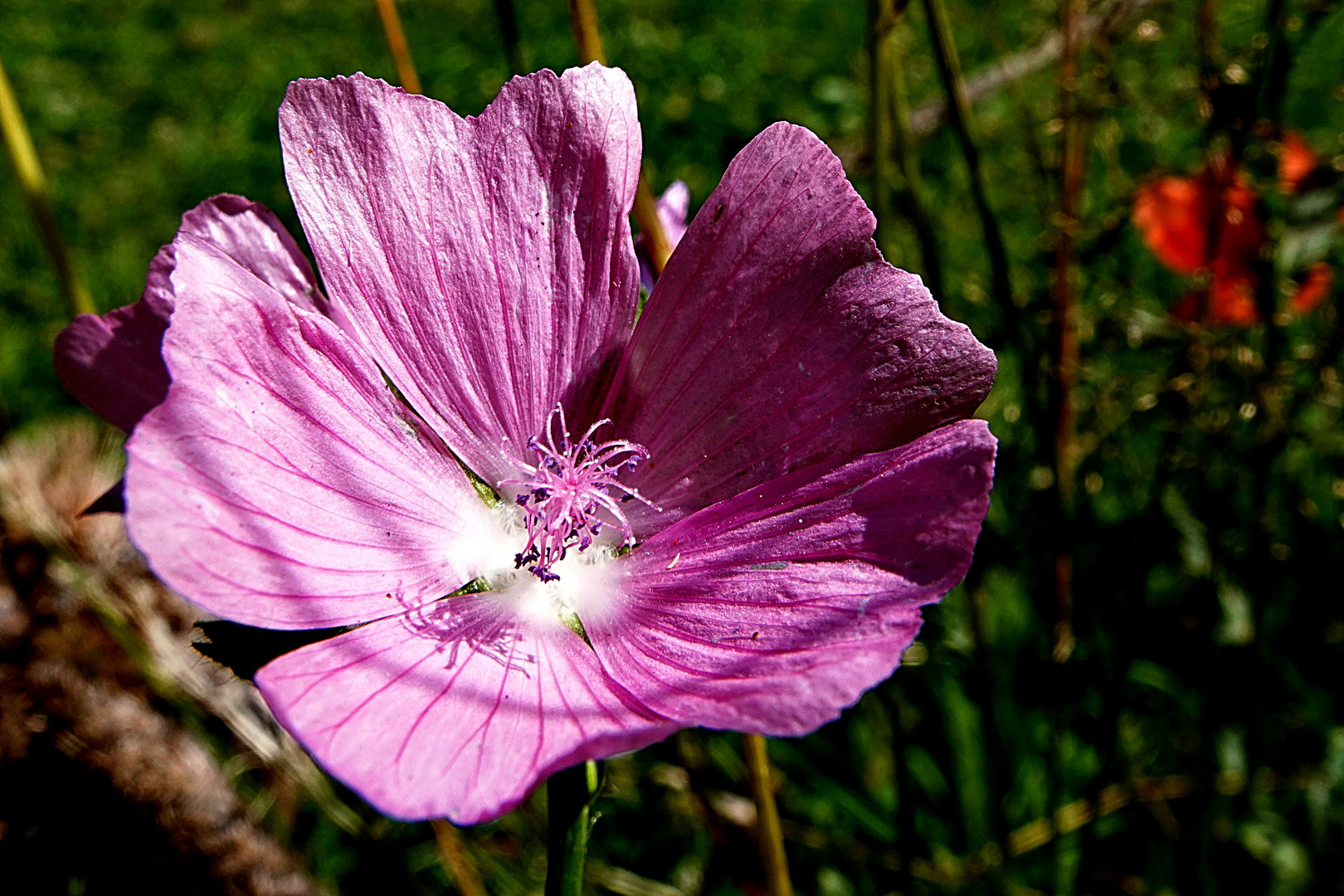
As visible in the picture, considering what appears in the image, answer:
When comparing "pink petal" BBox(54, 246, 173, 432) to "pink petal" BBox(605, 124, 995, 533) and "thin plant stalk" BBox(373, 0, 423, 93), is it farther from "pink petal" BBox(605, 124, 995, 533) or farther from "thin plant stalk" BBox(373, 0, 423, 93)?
"thin plant stalk" BBox(373, 0, 423, 93)

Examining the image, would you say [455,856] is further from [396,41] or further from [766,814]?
[396,41]

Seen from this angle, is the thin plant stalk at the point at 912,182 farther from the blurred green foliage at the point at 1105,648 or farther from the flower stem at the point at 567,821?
the flower stem at the point at 567,821

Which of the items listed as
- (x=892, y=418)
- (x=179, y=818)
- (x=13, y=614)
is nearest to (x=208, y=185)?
(x=13, y=614)

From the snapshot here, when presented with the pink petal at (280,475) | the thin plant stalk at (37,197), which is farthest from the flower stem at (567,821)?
the thin plant stalk at (37,197)

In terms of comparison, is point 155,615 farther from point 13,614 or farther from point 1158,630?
point 1158,630

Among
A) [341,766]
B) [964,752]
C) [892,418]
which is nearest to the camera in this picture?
[341,766]

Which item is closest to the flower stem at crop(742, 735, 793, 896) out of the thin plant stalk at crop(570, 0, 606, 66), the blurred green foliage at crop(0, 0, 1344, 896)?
the blurred green foliage at crop(0, 0, 1344, 896)

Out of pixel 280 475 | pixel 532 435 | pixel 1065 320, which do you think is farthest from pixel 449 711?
pixel 1065 320

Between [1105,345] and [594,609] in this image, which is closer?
[594,609]
